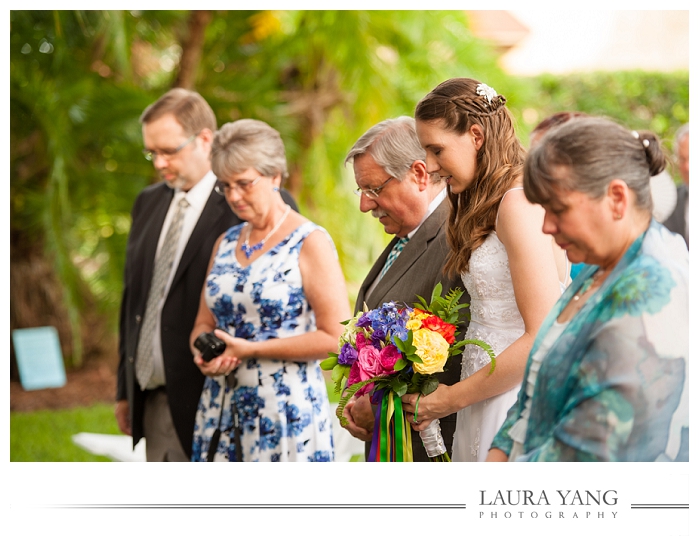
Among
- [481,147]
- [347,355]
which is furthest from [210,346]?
[481,147]

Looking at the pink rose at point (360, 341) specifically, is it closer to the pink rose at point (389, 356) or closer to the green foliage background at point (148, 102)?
the pink rose at point (389, 356)

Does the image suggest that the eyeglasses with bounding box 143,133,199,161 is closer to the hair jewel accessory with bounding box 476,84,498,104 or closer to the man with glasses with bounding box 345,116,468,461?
the man with glasses with bounding box 345,116,468,461

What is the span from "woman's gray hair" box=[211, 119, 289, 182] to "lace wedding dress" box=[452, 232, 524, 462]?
1045mm

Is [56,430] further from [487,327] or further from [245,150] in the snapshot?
[487,327]

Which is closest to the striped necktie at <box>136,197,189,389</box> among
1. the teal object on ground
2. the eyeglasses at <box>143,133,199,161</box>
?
the eyeglasses at <box>143,133,199,161</box>

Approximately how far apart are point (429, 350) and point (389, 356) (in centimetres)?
12

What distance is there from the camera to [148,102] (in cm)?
605

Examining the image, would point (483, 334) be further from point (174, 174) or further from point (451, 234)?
point (174, 174)

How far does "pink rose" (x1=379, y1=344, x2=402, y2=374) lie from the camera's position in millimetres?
1936

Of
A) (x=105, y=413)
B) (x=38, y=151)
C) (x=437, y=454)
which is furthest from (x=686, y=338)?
(x=38, y=151)

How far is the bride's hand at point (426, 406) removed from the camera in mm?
1999
